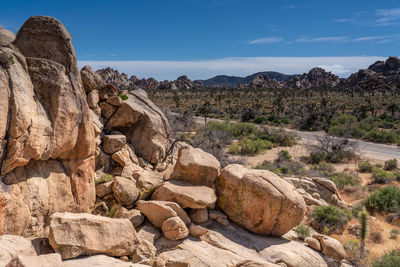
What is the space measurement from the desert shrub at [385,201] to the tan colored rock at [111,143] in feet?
37.8

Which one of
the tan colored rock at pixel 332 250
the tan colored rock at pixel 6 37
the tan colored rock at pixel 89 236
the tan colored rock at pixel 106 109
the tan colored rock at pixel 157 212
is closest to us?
the tan colored rock at pixel 89 236

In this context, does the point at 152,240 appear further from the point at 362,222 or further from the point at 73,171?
the point at 362,222

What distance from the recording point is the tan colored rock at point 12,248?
390 cm

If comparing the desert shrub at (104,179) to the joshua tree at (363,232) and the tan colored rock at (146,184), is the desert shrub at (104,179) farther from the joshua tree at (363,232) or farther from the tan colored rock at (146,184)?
the joshua tree at (363,232)

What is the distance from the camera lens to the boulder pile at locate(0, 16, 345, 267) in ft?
15.7

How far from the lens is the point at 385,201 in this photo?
40.8 ft

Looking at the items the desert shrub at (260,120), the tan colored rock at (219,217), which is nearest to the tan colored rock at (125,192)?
the tan colored rock at (219,217)

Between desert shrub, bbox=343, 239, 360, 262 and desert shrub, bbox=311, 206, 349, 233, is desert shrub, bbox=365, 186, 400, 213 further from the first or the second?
desert shrub, bbox=343, 239, 360, 262

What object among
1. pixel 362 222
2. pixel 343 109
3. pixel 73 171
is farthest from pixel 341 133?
pixel 73 171

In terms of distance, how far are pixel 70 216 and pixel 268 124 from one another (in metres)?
38.7

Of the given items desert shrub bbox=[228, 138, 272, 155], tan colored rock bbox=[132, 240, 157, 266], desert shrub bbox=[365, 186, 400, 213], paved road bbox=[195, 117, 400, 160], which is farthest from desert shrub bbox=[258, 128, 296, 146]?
tan colored rock bbox=[132, 240, 157, 266]

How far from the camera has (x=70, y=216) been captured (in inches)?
197

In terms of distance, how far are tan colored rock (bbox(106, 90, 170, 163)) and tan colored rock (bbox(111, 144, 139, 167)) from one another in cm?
47

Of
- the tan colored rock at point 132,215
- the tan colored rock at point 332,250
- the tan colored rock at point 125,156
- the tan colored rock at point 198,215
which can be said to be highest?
the tan colored rock at point 125,156
